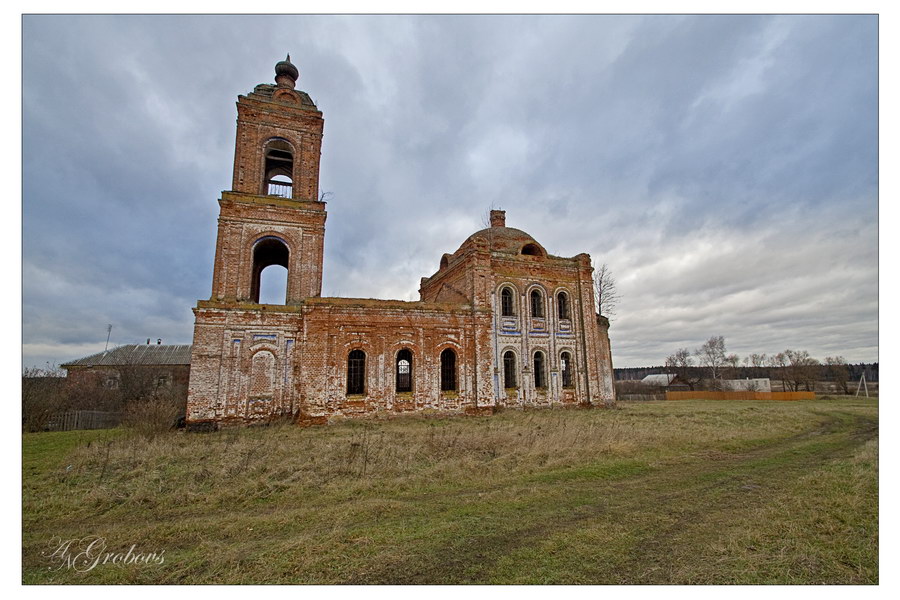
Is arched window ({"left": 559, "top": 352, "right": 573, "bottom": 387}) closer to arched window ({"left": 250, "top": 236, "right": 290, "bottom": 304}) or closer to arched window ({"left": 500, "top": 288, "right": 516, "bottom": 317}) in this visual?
arched window ({"left": 500, "top": 288, "right": 516, "bottom": 317})

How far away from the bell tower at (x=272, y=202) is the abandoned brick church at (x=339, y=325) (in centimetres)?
5

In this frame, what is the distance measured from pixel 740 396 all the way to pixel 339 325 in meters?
41.1

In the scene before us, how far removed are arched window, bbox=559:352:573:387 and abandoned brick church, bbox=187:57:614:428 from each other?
2.3 inches

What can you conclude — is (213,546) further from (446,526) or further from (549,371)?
(549,371)

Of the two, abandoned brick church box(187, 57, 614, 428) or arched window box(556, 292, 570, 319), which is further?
arched window box(556, 292, 570, 319)

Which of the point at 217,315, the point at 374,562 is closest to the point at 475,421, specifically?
the point at 217,315

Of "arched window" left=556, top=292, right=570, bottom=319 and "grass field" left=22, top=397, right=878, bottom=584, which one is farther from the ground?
"arched window" left=556, top=292, right=570, bottom=319

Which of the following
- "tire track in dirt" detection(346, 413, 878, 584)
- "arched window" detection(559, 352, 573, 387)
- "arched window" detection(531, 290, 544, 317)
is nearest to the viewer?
"tire track in dirt" detection(346, 413, 878, 584)

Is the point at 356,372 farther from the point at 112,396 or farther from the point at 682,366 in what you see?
the point at 682,366

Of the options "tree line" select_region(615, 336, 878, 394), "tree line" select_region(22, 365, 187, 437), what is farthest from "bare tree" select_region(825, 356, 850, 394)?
"tree line" select_region(22, 365, 187, 437)

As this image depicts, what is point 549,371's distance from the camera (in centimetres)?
2070

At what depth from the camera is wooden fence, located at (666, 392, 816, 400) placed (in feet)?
131

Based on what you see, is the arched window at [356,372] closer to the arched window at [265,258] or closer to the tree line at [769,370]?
the arched window at [265,258]

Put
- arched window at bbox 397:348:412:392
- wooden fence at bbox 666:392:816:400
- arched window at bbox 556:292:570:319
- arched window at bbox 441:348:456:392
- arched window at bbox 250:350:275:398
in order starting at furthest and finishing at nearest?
wooden fence at bbox 666:392:816:400 < arched window at bbox 556:292:570:319 < arched window at bbox 441:348:456:392 < arched window at bbox 397:348:412:392 < arched window at bbox 250:350:275:398
